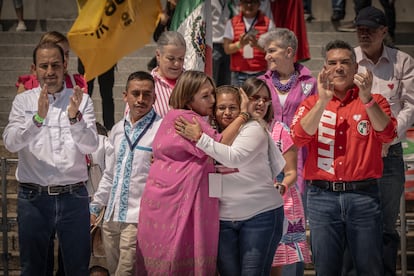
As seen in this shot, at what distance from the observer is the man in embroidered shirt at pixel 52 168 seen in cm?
700

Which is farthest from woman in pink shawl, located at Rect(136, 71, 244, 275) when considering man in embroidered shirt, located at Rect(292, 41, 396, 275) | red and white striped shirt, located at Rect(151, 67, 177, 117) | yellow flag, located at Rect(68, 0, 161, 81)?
yellow flag, located at Rect(68, 0, 161, 81)

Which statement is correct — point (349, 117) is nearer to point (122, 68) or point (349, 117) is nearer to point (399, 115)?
point (399, 115)

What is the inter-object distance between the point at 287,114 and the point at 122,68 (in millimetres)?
5063

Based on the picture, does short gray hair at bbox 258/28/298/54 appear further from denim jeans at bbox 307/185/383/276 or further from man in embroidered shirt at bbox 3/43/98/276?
man in embroidered shirt at bbox 3/43/98/276

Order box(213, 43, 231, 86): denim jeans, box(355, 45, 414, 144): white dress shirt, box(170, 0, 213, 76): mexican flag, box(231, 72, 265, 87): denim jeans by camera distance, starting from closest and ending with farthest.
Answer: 1. box(355, 45, 414, 144): white dress shirt
2. box(170, 0, 213, 76): mexican flag
3. box(231, 72, 265, 87): denim jeans
4. box(213, 43, 231, 86): denim jeans

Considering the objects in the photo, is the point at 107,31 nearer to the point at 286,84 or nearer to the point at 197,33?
the point at 197,33

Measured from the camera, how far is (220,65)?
436 inches

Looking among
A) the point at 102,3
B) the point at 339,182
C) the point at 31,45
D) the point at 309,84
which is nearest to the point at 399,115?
the point at 309,84

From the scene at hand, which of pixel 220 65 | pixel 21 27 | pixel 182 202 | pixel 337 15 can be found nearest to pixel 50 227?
pixel 182 202

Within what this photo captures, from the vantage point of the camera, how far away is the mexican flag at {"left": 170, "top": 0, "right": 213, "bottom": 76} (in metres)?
8.55

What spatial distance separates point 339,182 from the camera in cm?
693

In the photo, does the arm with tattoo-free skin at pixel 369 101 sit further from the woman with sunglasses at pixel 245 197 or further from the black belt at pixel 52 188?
the black belt at pixel 52 188

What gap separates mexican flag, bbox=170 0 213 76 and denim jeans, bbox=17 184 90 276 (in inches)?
72.6

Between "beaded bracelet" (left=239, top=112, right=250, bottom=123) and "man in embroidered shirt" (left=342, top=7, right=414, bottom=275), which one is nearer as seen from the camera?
"beaded bracelet" (left=239, top=112, right=250, bottom=123)
